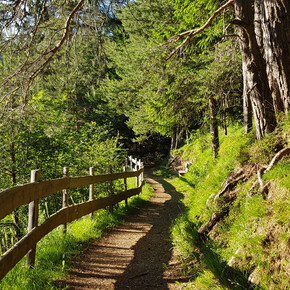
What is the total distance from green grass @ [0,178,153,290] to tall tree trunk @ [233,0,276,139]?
401cm

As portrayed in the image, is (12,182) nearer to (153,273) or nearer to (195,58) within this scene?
(153,273)

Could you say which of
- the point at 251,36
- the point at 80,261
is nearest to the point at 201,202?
the point at 80,261

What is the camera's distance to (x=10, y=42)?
4551 millimetres

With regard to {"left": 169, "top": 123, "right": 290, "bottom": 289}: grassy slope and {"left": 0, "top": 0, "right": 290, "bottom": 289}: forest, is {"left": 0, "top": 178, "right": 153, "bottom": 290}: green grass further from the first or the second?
{"left": 169, "top": 123, "right": 290, "bottom": 289}: grassy slope

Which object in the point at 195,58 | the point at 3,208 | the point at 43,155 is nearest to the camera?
the point at 3,208

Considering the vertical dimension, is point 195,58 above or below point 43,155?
above

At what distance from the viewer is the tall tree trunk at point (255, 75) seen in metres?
5.22

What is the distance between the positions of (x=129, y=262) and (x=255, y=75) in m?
4.17

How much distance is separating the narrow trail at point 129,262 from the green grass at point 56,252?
19 centimetres

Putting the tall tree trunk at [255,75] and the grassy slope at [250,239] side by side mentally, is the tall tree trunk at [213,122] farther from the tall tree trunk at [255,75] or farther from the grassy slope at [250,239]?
the grassy slope at [250,239]

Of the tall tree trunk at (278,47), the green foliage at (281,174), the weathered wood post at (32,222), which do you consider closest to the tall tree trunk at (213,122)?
the tall tree trunk at (278,47)

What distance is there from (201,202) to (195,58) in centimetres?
536

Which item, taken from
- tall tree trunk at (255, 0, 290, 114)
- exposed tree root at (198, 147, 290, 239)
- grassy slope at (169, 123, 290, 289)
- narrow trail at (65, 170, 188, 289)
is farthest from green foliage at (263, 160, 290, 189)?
narrow trail at (65, 170, 188, 289)

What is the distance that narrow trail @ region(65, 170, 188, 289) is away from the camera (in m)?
3.98
